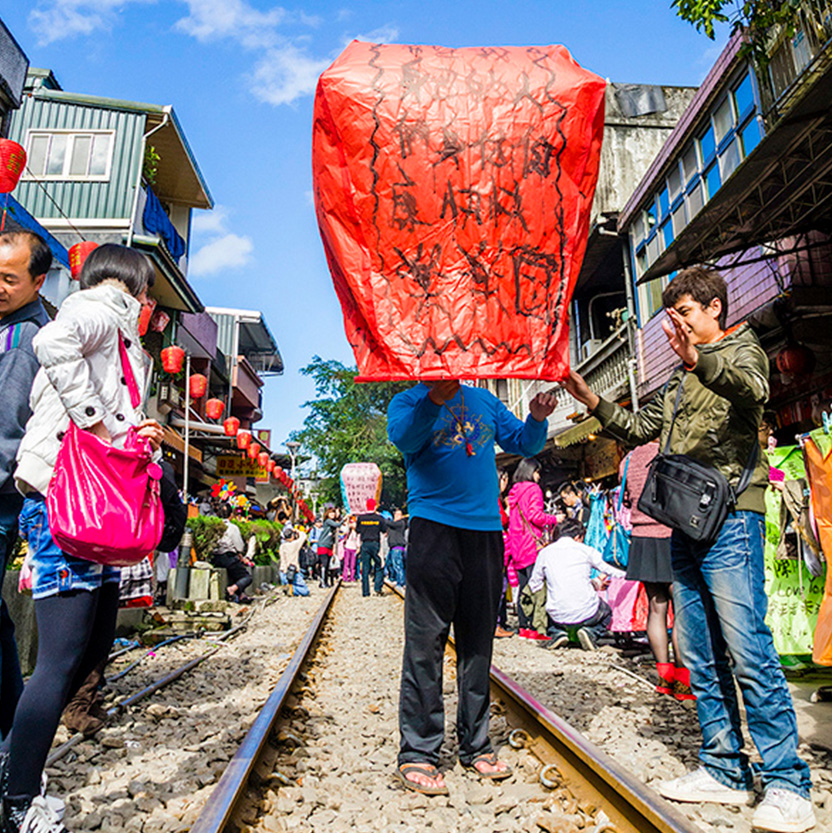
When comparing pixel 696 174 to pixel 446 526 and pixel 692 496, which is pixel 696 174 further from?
pixel 446 526

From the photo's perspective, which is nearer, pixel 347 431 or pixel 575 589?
pixel 575 589

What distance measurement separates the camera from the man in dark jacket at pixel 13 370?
218cm

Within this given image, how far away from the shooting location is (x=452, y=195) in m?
2.42

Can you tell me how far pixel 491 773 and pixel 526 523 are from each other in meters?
4.51

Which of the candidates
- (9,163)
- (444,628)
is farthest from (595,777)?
(9,163)

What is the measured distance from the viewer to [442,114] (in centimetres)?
238

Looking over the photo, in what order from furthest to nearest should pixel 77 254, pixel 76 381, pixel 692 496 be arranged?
pixel 77 254, pixel 692 496, pixel 76 381

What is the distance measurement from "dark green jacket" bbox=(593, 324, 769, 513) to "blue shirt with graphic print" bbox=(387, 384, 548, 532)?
1.83 feet

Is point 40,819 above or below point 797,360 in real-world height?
below

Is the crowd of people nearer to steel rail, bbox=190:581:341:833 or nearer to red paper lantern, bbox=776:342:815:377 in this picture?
steel rail, bbox=190:581:341:833

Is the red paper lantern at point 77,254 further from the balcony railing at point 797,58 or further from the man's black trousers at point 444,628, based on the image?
the balcony railing at point 797,58

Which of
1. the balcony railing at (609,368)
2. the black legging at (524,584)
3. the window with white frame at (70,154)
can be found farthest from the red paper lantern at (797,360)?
the window with white frame at (70,154)

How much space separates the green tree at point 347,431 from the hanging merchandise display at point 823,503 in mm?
30740

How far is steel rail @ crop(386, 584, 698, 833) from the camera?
215 cm
